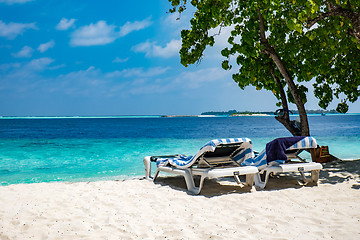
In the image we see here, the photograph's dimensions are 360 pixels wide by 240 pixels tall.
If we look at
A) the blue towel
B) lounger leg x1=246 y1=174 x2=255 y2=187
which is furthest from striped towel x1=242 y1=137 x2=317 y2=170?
lounger leg x1=246 y1=174 x2=255 y2=187

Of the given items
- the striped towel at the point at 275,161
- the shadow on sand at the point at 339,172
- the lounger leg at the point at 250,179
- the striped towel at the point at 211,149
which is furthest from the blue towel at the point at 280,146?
the shadow on sand at the point at 339,172

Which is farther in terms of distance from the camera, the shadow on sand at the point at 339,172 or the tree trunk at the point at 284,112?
Answer: the tree trunk at the point at 284,112

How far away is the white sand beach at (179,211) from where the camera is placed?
379 centimetres

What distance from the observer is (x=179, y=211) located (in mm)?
4789

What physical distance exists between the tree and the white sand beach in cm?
331

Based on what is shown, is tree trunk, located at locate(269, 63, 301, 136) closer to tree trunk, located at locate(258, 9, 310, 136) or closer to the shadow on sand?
tree trunk, located at locate(258, 9, 310, 136)

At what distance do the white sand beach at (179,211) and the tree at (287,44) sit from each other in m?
3.31

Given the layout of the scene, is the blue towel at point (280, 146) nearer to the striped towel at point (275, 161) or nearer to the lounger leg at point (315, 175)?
the striped towel at point (275, 161)

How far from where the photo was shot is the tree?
7.55 meters

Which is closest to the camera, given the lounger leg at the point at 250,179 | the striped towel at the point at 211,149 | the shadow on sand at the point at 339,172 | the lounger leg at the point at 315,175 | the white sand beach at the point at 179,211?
the white sand beach at the point at 179,211

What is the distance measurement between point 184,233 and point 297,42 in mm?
7524

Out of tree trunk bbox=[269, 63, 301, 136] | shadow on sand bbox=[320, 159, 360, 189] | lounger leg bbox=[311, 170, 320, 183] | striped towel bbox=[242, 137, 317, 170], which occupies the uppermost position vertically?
tree trunk bbox=[269, 63, 301, 136]

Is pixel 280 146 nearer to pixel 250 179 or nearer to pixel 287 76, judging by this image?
pixel 250 179

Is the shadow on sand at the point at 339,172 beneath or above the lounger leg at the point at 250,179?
beneath
